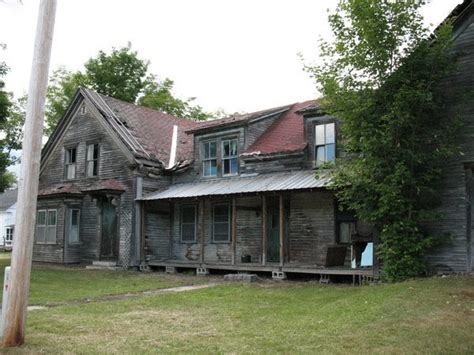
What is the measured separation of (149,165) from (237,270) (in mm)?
6834

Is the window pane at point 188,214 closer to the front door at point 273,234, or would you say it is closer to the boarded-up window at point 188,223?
Result: the boarded-up window at point 188,223

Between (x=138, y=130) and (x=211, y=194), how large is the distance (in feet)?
24.9

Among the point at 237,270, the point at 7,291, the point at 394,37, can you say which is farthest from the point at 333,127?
the point at 7,291

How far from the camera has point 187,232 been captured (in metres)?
22.9

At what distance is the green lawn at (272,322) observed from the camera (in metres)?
7.41

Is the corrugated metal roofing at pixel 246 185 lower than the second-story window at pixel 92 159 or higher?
lower

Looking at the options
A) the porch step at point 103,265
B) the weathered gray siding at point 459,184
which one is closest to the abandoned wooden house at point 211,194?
the weathered gray siding at point 459,184

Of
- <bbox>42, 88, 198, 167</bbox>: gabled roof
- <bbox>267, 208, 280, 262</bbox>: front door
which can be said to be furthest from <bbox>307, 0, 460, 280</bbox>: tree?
<bbox>42, 88, 198, 167</bbox>: gabled roof

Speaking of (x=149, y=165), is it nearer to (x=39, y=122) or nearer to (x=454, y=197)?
(x=454, y=197)

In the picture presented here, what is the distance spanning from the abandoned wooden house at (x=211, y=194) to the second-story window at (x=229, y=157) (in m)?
0.05

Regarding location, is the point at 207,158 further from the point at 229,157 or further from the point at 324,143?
the point at 324,143

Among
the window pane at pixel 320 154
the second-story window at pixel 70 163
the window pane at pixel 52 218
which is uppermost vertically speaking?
the second-story window at pixel 70 163

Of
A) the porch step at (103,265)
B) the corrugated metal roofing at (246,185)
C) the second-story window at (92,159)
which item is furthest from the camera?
the second-story window at (92,159)

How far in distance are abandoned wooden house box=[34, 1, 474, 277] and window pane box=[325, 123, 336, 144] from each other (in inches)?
1.7
